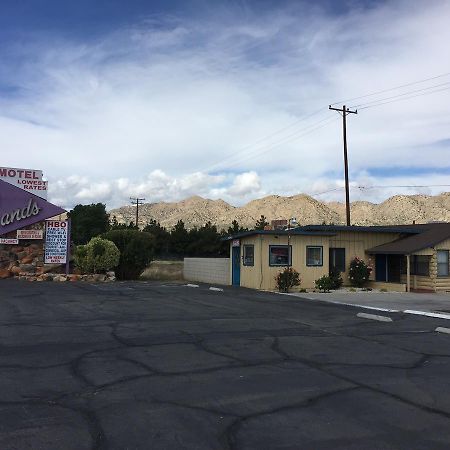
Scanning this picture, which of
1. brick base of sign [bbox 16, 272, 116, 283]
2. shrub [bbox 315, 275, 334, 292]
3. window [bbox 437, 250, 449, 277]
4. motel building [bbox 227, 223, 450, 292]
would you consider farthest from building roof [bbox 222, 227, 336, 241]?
brick base of sign [bbox 16, 272, 116, 283]

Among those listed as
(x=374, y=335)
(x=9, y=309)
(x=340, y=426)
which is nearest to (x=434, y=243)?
(x=374, y=335)

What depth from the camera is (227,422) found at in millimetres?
5484

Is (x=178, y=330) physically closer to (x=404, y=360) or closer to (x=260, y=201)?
(x=404, y=360)

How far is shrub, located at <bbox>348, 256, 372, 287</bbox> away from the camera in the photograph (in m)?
27.9

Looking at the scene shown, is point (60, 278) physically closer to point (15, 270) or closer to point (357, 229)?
point (15, 270)

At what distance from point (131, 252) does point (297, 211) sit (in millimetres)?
106400

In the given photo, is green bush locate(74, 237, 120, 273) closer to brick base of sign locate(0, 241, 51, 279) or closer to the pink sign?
brick base of sign locate(0, 241, 51, 279)

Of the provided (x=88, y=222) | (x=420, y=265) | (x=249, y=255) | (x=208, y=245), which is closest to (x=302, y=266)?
(x=249, y=255)

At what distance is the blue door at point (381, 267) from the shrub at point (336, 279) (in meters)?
3.04

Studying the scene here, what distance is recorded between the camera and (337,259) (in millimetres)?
28562

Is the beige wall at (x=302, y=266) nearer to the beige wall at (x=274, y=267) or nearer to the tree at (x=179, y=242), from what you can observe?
the beige wall at (x=274, y=267)

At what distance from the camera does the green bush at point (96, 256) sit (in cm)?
2764

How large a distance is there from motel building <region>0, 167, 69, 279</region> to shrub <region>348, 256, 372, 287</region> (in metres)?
15.3

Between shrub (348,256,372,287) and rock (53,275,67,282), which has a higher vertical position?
shrub (348,256,372,287)
